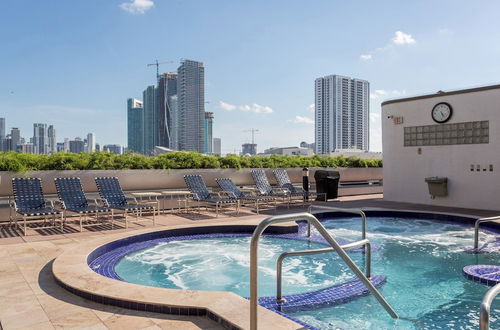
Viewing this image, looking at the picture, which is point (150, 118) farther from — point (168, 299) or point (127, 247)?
point (168, 299)

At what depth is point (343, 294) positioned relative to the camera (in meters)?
4.99

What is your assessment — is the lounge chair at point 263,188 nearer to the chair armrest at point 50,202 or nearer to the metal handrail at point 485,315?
the chair armrest at point 50,202

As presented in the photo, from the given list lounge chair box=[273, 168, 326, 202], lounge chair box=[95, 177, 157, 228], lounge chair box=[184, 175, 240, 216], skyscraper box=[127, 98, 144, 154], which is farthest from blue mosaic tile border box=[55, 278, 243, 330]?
skyscraper box=[127, 98, 144, 154]

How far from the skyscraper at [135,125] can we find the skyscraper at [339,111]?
71.9 m

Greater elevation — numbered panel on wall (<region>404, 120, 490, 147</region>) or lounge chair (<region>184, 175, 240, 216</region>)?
numbered panel on wall (<region>404, 120, 490, 147</region>)

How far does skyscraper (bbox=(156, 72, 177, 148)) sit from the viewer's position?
11563 cm

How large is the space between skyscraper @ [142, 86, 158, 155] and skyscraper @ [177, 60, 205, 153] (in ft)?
102

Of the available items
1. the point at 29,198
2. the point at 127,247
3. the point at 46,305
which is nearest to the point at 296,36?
the point at 127,247

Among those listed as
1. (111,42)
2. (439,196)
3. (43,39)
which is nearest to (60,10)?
(111,42)

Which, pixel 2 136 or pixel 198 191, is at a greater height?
pixel 2 136

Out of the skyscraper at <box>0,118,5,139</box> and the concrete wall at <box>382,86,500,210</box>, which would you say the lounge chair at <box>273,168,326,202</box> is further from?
the skyscraper at <box>0,118,5,139</box>

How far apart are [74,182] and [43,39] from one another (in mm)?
13534

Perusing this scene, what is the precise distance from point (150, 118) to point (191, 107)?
4352 centimetres

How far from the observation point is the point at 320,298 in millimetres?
4855
